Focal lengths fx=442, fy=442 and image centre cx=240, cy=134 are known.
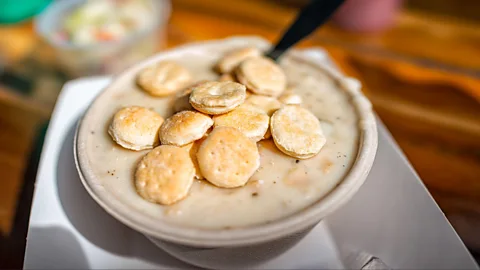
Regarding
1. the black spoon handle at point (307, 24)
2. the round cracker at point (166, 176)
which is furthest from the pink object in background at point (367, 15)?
the round cracker at point (166, 176)

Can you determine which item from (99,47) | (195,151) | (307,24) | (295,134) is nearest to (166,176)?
(195,151)

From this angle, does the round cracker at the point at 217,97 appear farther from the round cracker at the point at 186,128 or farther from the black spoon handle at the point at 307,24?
the black spoon handle at the point at 307,24

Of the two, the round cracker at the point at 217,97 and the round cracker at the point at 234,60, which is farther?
the round cracker at the point at 234,60

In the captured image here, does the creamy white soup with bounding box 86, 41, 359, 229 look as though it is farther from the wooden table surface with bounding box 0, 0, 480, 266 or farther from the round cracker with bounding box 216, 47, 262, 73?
the wooden table surface with bounding box 0, 0, 480, 266

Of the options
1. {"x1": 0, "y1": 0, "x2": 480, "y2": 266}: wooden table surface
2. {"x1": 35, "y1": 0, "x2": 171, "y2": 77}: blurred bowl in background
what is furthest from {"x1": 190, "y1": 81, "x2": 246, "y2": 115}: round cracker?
{"x1": 35, "y1": 0, "x2": 171, "y2": 77}: blurred bowl in background

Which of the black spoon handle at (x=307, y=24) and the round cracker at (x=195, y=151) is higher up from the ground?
the black spoon handle at (x=307, y=24)

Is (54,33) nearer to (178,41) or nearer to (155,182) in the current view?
(178,41)
